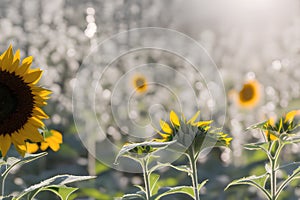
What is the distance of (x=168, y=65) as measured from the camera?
172cm

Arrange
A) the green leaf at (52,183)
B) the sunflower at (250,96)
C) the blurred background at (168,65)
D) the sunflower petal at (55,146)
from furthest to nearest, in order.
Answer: the sunflower at (250,96), the blurred background at (168,65), the sunflower petal at (55,146), the green leaf at (52,183)

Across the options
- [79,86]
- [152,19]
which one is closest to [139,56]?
[152,19]

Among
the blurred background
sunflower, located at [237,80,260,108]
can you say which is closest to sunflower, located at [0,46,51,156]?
the blurred background

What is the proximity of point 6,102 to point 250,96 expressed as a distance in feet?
3.81

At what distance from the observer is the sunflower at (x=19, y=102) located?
0.59m

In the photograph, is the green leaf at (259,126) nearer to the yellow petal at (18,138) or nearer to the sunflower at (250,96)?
the yellow petal at (18,138)

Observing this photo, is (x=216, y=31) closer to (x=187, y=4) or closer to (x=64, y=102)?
(x=187, y=4)

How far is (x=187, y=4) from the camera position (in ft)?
6.52

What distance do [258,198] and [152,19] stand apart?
0.63 m

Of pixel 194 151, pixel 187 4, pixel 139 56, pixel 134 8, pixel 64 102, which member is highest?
pixel 187 4

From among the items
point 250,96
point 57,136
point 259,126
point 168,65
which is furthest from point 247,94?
point 259,126

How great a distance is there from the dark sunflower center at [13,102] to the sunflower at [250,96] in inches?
44.7

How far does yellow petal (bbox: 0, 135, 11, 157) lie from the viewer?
568 millimetres

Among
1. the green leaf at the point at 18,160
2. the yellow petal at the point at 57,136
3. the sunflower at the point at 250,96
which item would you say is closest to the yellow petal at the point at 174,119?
the green leaf at the point at 18,160
